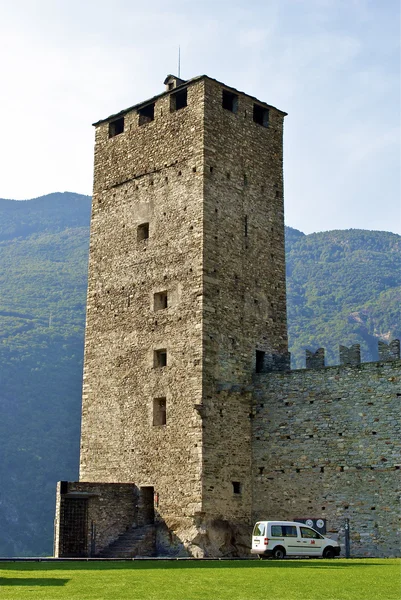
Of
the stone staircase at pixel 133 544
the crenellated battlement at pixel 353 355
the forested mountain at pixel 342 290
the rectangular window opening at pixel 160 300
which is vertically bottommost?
the stone staircase at pixel 133 544

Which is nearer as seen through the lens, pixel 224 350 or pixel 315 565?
pixel 315 565

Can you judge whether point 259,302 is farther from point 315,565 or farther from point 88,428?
point 315,565

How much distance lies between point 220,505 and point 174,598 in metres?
13.8

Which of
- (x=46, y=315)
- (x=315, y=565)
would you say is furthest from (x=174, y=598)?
(x=46, y=315)

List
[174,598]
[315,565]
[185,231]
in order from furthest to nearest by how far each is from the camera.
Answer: [185,231]
[315,565]
[174,598]

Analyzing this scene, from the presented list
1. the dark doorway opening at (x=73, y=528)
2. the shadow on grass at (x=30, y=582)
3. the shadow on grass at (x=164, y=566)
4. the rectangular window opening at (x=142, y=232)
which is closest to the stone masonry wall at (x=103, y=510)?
the dark doorway opening at (x=73, y=528)

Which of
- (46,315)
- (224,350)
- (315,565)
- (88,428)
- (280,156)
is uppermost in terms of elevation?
(46,315)

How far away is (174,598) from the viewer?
40.7ft

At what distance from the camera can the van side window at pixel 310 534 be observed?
23344 millimetres

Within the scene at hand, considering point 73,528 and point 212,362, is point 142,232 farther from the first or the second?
point 73,528

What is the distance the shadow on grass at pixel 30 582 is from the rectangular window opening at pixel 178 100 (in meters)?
17.6

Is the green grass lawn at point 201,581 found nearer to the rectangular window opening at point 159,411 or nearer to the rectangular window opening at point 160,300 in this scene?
the rectangular window opening at point 159,411

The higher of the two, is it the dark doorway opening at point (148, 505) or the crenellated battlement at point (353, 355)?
the crenellated battlement at point (353, 355)

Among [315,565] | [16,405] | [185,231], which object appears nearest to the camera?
[315,565]
